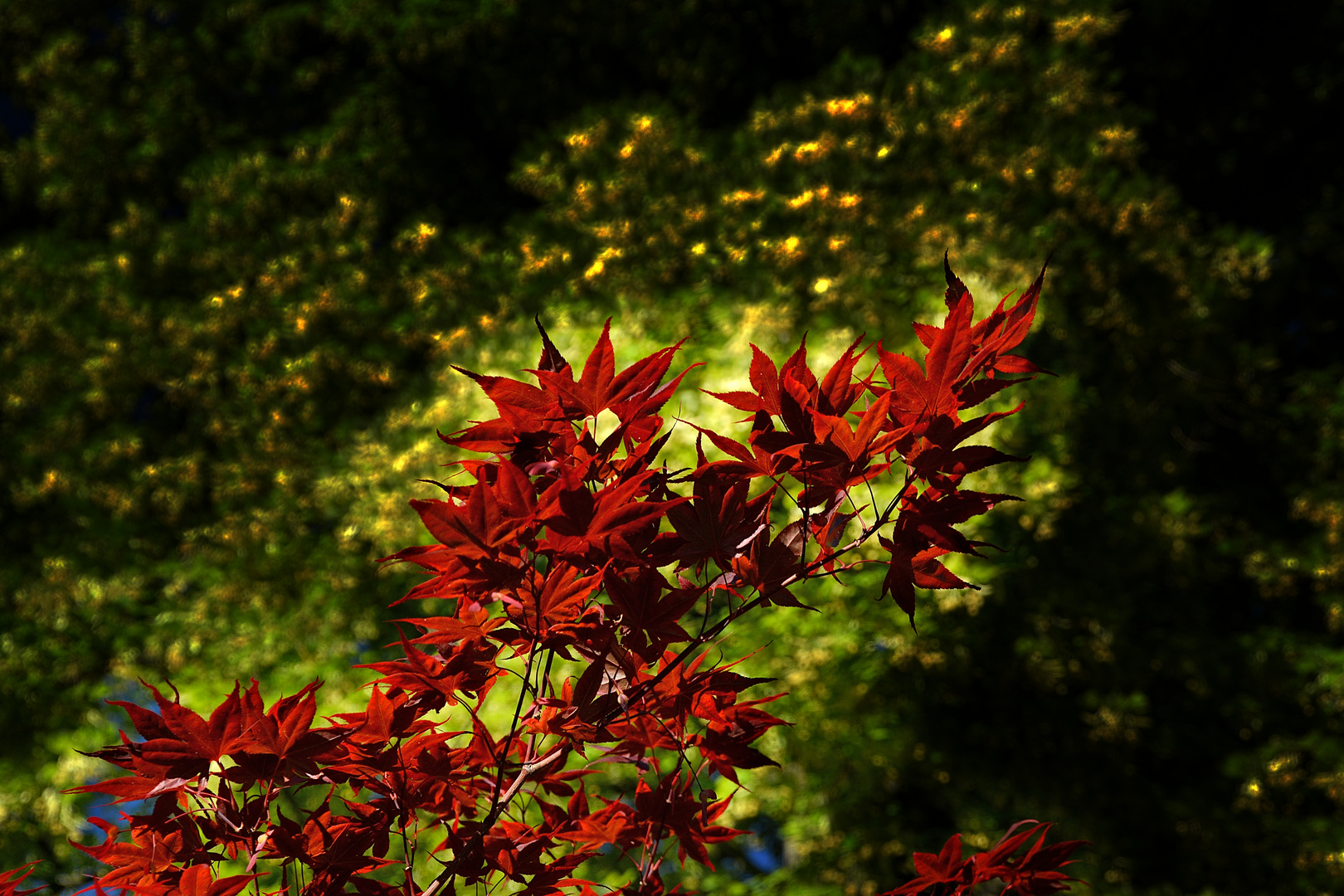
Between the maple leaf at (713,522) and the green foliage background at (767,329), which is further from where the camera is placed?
the green foliage background at (767,329)

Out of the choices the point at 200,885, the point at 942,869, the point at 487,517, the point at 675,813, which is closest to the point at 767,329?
the point at 675,813

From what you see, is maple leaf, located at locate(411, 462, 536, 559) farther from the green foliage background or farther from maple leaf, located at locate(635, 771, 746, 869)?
the green foliage background

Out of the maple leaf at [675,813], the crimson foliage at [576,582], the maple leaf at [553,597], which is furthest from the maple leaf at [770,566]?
the maple leaf at [675,813]

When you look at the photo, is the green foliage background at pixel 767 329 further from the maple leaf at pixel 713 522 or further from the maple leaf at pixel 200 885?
the maple leaf at pixel 200 885

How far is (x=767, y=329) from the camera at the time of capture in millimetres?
3539

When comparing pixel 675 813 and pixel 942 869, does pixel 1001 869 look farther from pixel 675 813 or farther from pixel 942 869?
pixel 675 813

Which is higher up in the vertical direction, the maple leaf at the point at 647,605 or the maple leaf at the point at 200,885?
the maple leaf at the point at 647,605

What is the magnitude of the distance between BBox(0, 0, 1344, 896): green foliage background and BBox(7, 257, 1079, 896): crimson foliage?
7.33 feet

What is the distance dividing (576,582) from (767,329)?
2663 millimetres

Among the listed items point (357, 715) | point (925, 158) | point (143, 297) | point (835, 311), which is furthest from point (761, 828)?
point (143, 297)

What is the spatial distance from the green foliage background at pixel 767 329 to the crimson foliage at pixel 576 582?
223 centimetres

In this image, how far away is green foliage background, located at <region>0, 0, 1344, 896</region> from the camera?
385 cm

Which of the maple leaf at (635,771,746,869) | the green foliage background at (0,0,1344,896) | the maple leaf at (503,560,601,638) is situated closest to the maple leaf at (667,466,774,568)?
the maple leaf at (503,560,601,638)

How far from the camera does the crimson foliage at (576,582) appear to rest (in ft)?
3.22
